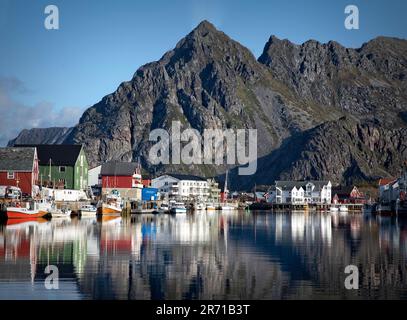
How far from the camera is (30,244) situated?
5109 centimetres

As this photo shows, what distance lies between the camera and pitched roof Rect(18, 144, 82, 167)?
403 ft

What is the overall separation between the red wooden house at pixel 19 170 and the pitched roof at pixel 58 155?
1900 centimetres

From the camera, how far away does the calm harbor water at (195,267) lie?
100 ft

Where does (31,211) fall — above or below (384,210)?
above

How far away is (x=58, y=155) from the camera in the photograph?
124 meters

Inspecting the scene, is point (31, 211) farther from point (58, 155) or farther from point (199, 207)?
point (199, 207)

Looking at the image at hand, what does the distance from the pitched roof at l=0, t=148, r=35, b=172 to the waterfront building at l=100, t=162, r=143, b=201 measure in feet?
183

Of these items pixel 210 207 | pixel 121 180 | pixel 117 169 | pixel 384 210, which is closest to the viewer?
pixel 384 210

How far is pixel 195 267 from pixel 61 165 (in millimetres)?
87054

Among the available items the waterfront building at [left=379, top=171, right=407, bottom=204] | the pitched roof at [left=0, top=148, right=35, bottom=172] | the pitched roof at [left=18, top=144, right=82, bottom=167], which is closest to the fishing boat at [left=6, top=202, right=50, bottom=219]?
the pitched roof at [left=0, top=148, right=35, bottom=172]

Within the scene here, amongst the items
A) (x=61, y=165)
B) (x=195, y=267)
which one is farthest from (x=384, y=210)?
(x=195, y=267)

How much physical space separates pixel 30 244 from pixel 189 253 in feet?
41.4
